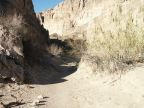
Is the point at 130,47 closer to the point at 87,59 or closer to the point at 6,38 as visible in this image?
the point at 87,59

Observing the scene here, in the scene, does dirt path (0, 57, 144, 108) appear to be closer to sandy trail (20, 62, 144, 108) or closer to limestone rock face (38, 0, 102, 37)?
sandy trail (20, 62, 144, 108)

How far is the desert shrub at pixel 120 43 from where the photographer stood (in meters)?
15.4

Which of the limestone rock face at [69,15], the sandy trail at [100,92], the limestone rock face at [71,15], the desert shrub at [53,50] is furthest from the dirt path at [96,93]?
the limestone rock face at [69,15]

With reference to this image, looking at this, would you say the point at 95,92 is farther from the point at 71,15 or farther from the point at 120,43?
the point at 71,15

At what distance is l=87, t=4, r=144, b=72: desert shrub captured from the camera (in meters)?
15.4

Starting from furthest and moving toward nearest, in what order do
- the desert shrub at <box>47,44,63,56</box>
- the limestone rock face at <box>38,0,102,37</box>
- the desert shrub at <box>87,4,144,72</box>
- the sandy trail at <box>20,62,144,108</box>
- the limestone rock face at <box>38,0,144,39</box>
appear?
the limestone rock face at <box>38,0,102,37</box>
the limestone rock face at <box>38,0,144,39</box>
the desert shrub at <box>47,44,63,56</box>
the desert shrub at <box>87,4,144,72</box>
the sandy trail at <box>20,62,144,108</box>

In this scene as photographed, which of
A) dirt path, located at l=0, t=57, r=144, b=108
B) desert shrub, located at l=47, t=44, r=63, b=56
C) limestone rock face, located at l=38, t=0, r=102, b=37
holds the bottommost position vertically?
dirt path, located at l=0, t=57, r=144, b=108

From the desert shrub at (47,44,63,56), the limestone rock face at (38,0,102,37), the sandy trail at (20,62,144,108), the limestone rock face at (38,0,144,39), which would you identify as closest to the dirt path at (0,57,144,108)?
the sandy trail at (20,62,144,108)

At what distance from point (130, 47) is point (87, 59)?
446 centimetres

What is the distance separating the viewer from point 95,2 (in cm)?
8956

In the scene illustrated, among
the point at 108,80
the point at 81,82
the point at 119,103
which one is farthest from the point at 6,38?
the point at 119,103

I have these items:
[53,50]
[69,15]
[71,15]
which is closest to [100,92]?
[53,50]

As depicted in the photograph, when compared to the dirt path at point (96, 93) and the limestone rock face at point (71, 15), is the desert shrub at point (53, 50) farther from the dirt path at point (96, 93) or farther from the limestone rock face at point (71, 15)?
the limestone rock face at point (71, 15)

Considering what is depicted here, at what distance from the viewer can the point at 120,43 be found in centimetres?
1616
